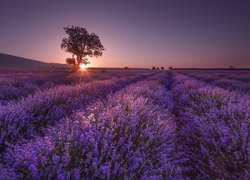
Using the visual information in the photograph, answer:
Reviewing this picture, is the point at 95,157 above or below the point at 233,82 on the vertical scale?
above

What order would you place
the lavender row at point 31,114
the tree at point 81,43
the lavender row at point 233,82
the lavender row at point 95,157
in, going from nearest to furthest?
the lavender row at point 95,157 → the lavender row at point 31,114 → the lavender row at point 233,82 → the tree at point 81,43

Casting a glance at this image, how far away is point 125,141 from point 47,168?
3.06ft

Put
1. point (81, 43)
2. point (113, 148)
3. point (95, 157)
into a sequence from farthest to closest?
point (81, 43), point (113, 148), point (95, 157)

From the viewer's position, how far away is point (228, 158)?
6.58ft

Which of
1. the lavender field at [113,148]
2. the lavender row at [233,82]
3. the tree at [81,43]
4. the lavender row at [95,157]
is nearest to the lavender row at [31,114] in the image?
the lavender field at [113,148]

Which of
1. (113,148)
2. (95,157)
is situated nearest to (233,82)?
(113,148)

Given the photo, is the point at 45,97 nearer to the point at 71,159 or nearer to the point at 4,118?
the point at 4,118

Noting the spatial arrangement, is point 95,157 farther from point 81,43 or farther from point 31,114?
point 81,43

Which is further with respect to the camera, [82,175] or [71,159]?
[71,159]

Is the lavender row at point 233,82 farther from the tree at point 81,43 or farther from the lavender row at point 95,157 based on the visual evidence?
the tree at point 81,43

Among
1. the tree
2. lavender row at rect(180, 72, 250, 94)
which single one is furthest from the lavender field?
the tree

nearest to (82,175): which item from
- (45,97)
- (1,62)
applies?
(45,97)

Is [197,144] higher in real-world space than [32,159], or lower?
lower

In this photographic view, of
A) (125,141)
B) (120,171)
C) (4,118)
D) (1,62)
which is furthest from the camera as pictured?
(1,62)
